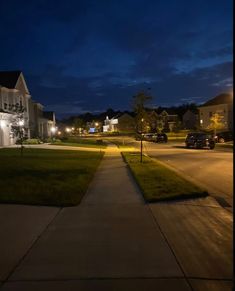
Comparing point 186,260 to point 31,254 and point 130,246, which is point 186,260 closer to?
point 130,246

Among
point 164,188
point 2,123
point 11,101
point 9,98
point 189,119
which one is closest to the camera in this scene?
point 164,188

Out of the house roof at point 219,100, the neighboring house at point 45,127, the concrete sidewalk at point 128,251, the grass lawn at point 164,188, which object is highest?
the house roof at point 219,100

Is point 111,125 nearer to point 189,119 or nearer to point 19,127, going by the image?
point 189,119

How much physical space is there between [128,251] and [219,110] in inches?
2645

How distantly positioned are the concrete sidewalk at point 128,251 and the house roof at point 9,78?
33.4 m

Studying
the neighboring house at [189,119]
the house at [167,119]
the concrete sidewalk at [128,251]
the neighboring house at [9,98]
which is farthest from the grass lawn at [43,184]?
the neighboring house at [189,119]

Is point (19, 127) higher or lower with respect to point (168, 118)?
lower

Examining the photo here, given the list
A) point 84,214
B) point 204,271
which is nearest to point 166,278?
point 204,271

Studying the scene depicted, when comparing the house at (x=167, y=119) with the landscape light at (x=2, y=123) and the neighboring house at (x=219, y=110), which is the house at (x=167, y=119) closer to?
the neighboring house at (x=219, y=110)

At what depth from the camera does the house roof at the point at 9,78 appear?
4072 cm

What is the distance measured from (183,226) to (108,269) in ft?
9.09

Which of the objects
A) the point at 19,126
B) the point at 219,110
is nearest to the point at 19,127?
the point at 19,126

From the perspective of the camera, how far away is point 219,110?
7062cm

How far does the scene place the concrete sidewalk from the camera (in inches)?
192
